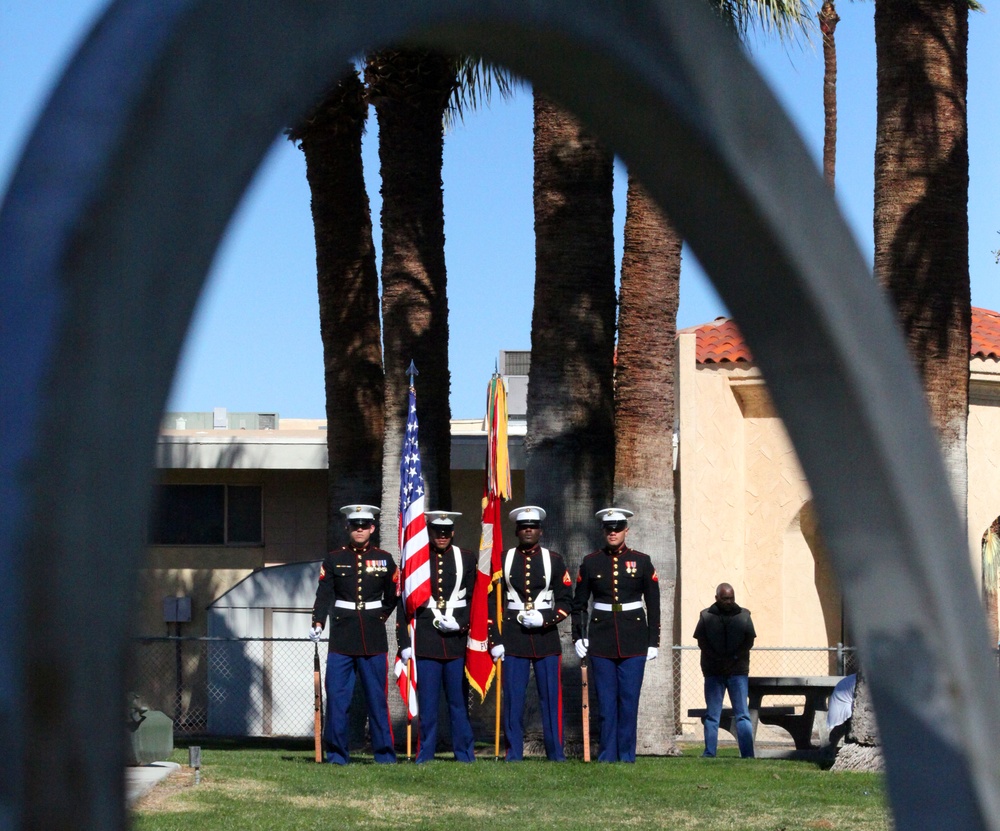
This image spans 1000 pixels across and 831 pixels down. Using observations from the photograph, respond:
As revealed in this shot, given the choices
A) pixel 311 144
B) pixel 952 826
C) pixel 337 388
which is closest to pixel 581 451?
pixel 337 388

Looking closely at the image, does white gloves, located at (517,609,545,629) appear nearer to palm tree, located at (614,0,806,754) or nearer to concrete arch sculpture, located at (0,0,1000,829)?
palm tree, located at (614,0,806,754)

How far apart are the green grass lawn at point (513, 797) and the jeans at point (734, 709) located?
2787 mm

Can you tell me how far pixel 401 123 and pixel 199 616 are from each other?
10649mm

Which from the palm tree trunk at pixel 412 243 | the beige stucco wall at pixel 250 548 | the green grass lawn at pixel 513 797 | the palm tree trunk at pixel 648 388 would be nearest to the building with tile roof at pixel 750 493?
the beige stucco wall at pixel 250 548

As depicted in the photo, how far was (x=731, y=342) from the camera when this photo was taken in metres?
20.7

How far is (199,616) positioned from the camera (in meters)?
22.3

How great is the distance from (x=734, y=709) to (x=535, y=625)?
3.15m

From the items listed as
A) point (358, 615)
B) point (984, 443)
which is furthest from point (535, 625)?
point (984, 443)

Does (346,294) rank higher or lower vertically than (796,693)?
higher

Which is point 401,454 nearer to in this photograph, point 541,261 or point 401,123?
point 541,261

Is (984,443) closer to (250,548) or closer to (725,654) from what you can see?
(725,654)

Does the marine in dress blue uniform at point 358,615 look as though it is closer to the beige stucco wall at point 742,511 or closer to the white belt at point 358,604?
the white belt at point 358,604

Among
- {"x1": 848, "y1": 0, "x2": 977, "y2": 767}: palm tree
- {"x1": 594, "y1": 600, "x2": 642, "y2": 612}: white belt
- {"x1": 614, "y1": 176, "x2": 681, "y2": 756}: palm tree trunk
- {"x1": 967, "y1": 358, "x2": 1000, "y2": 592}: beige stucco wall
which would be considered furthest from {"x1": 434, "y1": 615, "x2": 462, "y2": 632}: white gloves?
{"x1": 967, "y1": 358, "x2": 1000, "y2": 592}: beige stucco wall

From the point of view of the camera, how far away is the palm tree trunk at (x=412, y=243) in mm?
14031
